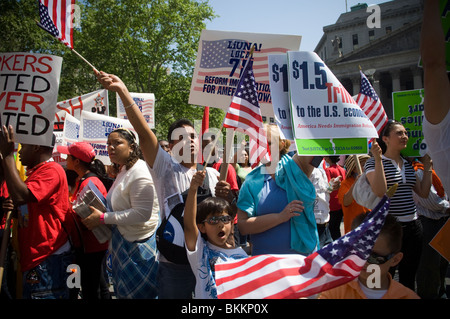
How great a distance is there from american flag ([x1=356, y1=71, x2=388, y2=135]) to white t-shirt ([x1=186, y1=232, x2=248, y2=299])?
314 centimetres

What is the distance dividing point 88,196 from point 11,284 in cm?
102

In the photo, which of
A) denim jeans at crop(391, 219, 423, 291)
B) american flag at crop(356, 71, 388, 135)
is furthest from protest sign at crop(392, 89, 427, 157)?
denim jeans at crop(391, 219, 423, 291)

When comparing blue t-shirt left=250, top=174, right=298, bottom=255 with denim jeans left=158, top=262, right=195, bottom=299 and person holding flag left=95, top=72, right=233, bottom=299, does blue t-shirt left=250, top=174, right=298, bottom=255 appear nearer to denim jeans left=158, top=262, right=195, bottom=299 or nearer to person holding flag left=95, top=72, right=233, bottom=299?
person holding flag left=95, top=72, right=233, bottom=299

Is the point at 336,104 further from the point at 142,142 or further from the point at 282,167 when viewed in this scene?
the point at 142,142

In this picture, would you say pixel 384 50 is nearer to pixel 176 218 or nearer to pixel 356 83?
pixel 356 83

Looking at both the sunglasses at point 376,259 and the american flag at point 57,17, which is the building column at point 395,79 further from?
the sunglasses at point 376,259

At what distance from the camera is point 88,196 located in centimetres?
333

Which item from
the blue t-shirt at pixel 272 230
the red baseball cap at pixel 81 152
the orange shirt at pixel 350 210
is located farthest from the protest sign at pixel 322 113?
the red baseball cap at pixel 81 152

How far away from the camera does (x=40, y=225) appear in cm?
287

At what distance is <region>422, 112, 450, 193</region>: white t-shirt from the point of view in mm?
1719

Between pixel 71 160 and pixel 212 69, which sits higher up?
pixel 212 69

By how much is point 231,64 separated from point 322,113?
121 cm
